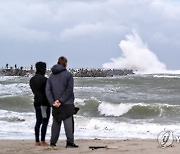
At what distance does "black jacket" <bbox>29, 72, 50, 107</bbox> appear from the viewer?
327 inches

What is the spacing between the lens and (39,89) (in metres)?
8.39

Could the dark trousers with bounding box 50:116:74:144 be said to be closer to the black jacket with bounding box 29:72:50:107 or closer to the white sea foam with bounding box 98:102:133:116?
the black jacket with bounding box 29:72:50:107

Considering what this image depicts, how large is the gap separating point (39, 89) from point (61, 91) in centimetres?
70

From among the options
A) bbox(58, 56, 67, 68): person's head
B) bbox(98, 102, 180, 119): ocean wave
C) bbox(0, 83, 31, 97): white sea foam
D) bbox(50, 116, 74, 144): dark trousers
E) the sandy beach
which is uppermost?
bbox(58, 56, 67, 68): person's head

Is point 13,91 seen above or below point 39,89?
below

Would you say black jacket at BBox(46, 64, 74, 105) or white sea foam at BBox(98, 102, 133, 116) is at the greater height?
black jacket at BBox(46, 64, 74, 105)

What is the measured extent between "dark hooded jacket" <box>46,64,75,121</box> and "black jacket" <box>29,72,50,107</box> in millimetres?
412

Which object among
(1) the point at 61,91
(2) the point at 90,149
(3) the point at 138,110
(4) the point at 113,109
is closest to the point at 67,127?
(2) the point at 90,149

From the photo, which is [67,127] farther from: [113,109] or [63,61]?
[113,109]

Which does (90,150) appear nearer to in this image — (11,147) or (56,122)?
(56,122)

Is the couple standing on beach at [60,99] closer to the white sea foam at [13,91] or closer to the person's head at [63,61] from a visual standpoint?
the person's head at [63,61]

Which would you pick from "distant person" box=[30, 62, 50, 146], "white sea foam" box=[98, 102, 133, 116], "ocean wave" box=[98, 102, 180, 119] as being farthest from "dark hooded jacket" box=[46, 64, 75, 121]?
"white sea foam" box=[98, 102, 133, 116]

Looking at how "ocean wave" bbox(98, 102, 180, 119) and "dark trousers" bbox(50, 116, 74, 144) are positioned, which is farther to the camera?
"ocean wave" bbox(98, 102, 180, 119)

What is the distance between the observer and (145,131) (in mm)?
13023
